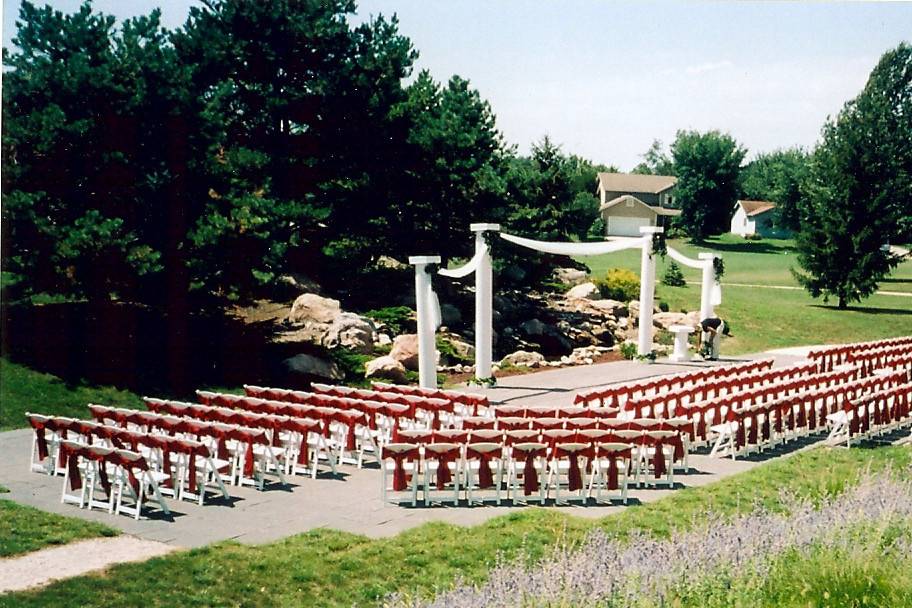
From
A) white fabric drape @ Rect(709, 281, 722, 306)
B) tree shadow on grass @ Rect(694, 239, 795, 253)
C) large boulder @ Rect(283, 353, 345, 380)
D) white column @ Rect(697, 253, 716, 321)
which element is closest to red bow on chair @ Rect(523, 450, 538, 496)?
large boulder @ Rect(283, 353, 345, 380)

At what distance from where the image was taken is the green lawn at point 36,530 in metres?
8.86

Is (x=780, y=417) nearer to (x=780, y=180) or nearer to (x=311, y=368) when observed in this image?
(x=311, y=368)

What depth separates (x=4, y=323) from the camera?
1759cm

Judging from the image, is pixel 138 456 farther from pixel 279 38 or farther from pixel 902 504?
pixel 279 38

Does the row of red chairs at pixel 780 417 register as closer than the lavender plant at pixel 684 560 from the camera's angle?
No

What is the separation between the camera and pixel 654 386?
16875mm

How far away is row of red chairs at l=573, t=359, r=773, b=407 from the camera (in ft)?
50.8

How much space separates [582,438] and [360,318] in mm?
13130

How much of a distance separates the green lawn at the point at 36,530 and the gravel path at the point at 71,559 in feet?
0.52

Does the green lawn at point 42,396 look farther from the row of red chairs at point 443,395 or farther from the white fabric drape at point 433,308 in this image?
the white fabric drape at point 433,308

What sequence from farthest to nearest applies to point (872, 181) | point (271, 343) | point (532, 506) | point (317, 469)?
point (872, 181) → point (271, 343) → point (317, 469) → point (532, 506)

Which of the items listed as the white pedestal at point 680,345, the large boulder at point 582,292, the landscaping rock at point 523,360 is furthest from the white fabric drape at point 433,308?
the large boulder at point 582,292

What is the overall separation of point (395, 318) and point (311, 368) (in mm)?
6452

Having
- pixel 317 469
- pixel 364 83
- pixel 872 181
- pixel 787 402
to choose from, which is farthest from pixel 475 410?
pixel 872 181
